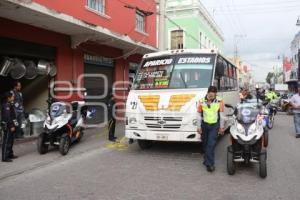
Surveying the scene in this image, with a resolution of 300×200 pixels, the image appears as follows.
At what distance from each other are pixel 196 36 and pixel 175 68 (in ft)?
74.1

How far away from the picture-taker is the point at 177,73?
970 cm

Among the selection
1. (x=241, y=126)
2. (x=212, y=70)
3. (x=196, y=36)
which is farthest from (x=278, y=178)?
(x=196, y=36)

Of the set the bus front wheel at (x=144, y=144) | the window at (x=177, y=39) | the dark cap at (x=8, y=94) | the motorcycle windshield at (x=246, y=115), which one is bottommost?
the bus front wheel at (x=144, y=144)

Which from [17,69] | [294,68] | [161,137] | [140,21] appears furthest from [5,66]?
[294,68]

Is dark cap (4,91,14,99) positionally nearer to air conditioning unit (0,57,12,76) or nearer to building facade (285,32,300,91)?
air conditioning unit (0,57,12,76)

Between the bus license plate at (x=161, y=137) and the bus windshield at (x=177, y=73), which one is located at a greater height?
the bus windshield at (x=177, y=73)

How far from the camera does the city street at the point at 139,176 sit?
591cm

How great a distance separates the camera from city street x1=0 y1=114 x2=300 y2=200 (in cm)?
591

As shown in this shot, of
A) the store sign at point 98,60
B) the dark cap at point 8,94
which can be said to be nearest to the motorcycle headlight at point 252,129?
the dark cap at point 8,94

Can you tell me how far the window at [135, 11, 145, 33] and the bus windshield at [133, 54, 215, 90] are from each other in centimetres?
1011

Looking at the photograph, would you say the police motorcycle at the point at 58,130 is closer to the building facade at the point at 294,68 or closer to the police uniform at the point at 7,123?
the police uniform at the point at 7,123

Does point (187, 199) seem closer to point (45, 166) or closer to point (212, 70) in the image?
point (45, 166)

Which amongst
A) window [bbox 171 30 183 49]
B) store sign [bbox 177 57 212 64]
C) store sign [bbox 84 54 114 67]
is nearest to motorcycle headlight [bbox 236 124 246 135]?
store sign [bbox 177 57 212 64]

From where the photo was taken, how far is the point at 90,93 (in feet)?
51.2
